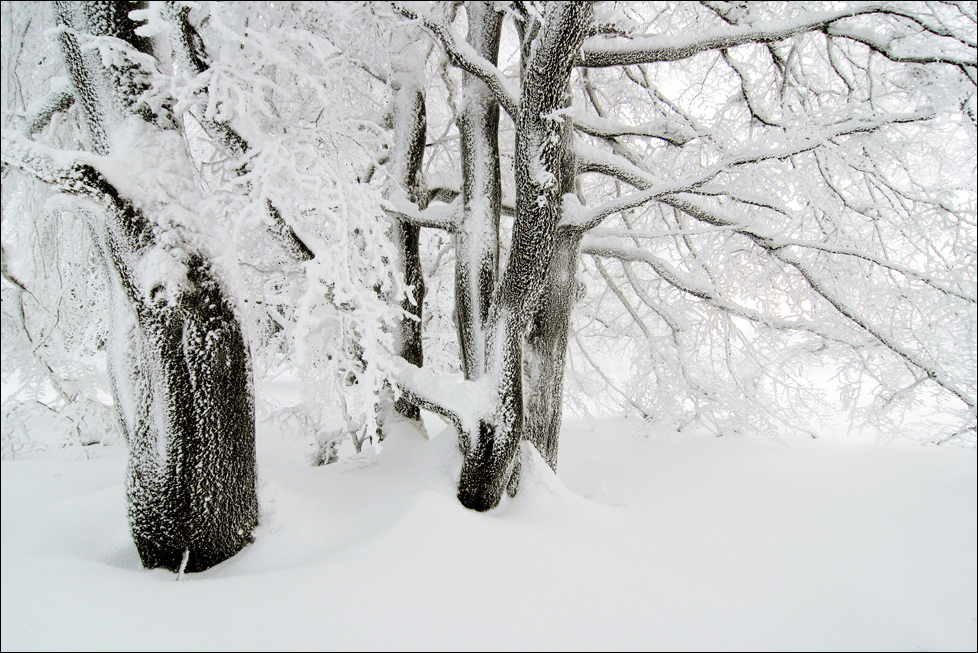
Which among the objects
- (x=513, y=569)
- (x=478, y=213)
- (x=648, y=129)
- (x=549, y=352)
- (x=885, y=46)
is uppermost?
(x=885, y=46)

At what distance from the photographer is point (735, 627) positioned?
6.91 feet

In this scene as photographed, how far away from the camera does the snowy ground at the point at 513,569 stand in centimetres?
189

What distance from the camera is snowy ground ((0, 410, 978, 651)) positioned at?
1894 millimetres

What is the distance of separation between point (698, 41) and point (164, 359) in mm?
3750

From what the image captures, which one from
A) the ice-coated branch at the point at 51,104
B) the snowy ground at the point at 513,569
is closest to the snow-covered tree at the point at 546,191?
the ice-coated branch at the point at 51,104

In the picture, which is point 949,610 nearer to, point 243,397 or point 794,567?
point 794,567

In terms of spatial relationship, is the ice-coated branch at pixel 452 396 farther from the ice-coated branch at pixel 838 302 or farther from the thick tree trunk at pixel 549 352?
the ice-coated branch at pixel 838 302

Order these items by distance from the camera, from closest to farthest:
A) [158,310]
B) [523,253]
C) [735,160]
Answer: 1. [158,310]
2. [735,160]
3. [523,253]

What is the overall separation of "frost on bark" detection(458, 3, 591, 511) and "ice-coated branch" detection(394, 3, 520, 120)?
0.45 ft

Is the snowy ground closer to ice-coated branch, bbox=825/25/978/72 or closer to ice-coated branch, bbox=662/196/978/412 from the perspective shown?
ice-coated branch, bbox=662/196/978/412

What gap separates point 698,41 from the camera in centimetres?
306

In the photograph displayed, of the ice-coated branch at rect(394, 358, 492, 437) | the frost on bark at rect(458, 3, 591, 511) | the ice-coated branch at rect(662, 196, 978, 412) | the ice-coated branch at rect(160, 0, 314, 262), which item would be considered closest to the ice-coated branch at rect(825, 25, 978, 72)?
the ice-coated branch at rect(662, 196, 978, 412)

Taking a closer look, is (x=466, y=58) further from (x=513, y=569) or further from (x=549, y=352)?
(x=513, y=569)

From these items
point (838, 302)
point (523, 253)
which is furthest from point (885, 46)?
point (523, 253)
